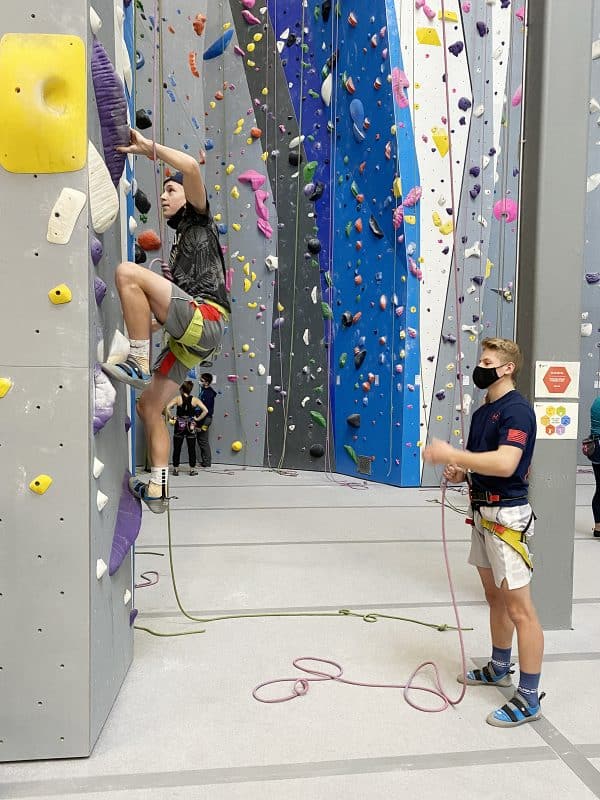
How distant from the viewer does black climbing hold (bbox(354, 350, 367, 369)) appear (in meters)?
8.05

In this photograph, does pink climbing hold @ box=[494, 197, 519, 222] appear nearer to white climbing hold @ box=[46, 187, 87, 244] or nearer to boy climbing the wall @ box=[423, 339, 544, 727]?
boy climbing the wall @ box=[423, 339, 544, 727]

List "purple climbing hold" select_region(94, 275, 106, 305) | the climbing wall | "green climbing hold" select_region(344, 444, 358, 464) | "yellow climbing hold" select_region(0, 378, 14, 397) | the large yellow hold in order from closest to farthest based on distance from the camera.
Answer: the large yellow hold → "yellow climbing hold" select_region(0, 378, 14, 397) → "purple climbing hold" select_region(94, 275, 106, 305) → "green climbing hold" select_region(344, 444, 358, 464) → the climbing wall

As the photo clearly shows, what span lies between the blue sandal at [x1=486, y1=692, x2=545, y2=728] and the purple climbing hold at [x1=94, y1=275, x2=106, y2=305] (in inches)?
75.6

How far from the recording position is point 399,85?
7.23 meters

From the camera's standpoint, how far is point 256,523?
5570 millimetres

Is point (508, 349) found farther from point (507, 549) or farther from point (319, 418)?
point (319, 418)

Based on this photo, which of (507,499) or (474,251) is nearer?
(507,499)

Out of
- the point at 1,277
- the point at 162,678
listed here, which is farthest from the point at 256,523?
the point at 1,277

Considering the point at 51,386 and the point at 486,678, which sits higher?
the point at 51,386

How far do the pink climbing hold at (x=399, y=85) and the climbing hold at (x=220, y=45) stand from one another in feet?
9.15

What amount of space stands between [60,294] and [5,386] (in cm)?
32

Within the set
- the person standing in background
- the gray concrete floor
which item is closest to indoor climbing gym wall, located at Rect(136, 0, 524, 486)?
the person standing in background

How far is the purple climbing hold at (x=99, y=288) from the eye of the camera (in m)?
2.27

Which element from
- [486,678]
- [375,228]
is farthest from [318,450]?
[486,678]
